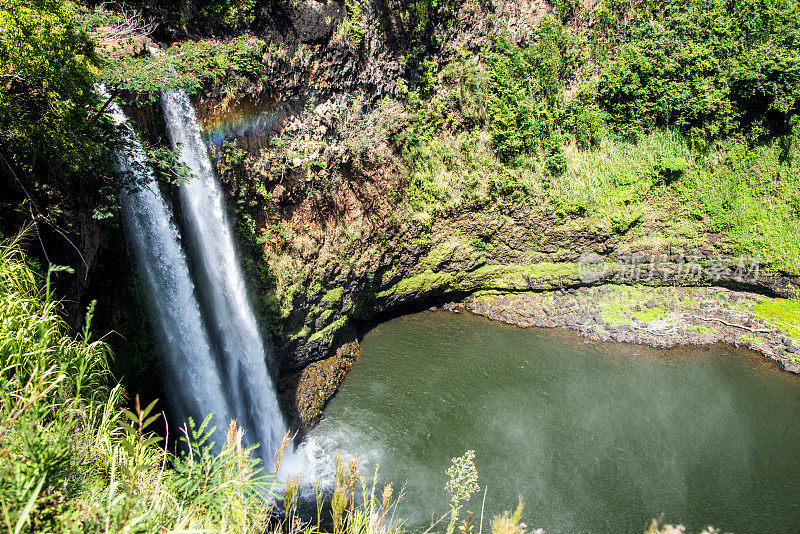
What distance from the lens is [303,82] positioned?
958cm

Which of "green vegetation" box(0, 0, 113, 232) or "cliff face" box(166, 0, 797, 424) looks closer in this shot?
"green vegetation" box(0, 0, 113, 232)

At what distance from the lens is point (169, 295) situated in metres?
7.39

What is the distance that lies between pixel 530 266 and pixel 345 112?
668 centimetres

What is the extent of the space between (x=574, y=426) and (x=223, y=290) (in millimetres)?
7584

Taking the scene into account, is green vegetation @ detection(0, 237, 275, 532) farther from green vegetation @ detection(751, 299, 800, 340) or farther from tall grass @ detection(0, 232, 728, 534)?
green vegetation @ detection(751, 299, 800, 340)

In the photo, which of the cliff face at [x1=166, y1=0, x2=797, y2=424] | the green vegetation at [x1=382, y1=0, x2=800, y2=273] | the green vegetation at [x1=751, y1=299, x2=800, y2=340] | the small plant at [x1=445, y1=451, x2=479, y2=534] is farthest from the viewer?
the green vegetation at [x1=382, y1=0, x2=800, y2=273]

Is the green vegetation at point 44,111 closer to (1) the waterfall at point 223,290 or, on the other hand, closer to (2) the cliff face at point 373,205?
(1) the waterfall at point 223,290

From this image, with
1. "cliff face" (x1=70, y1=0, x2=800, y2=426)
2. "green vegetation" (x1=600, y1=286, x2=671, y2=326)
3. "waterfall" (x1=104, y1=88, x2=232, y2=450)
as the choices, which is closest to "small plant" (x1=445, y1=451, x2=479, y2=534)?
"waterfall" (x1=104, y1=88, x2=232, y2=450)

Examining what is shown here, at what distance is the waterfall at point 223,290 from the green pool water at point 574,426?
127cm

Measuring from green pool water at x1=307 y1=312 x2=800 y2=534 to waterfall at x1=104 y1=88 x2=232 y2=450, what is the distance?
2735 mm

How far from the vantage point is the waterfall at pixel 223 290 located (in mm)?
7801

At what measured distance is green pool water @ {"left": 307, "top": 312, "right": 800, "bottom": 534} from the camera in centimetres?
830

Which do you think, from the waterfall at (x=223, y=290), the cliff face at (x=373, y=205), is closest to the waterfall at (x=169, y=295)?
the waterfall at (x=223, y=290)

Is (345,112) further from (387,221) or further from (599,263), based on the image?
(599,263)
